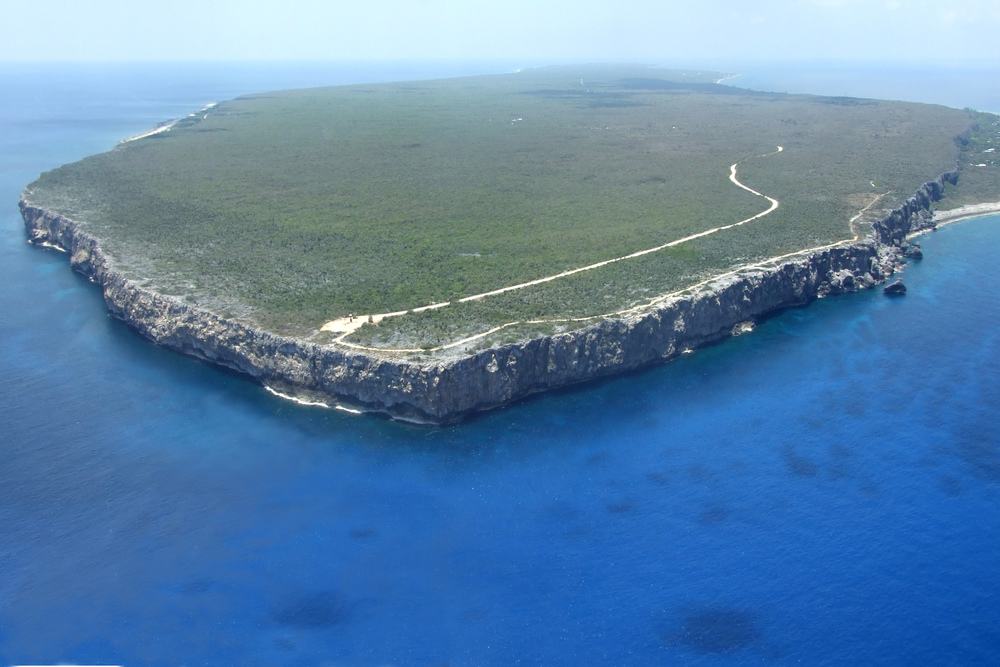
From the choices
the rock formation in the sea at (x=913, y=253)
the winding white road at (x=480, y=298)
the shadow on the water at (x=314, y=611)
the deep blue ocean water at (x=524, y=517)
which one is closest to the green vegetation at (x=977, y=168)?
the rock formation in the sea at (x=913, y=253)

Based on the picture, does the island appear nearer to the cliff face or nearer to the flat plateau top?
the cliff face

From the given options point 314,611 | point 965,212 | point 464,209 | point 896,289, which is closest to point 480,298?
point 464,209

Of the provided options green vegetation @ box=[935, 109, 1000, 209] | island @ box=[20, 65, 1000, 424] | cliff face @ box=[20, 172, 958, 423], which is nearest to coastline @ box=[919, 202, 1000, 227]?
island @ box=[20, 65, 1000, 424]

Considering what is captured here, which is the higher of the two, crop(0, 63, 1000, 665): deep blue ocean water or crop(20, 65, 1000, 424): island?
crop(20, 65, 1000, 424): island

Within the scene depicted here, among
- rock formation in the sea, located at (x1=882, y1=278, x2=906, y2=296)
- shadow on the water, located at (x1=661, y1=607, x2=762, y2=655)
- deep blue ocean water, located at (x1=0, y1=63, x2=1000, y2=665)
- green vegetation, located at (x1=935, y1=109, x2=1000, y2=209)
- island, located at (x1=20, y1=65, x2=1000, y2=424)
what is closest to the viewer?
shadow on the water, located at (x1=661, y1=607, x2=762, y2=655)

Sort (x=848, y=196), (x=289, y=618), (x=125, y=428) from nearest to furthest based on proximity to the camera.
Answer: (x=289, y=618) → (x=125, y=428) → (x=848, y=196)

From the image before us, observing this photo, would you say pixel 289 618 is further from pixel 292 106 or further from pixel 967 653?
pixel 292 106

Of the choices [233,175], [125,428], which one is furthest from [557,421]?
[233,175]
